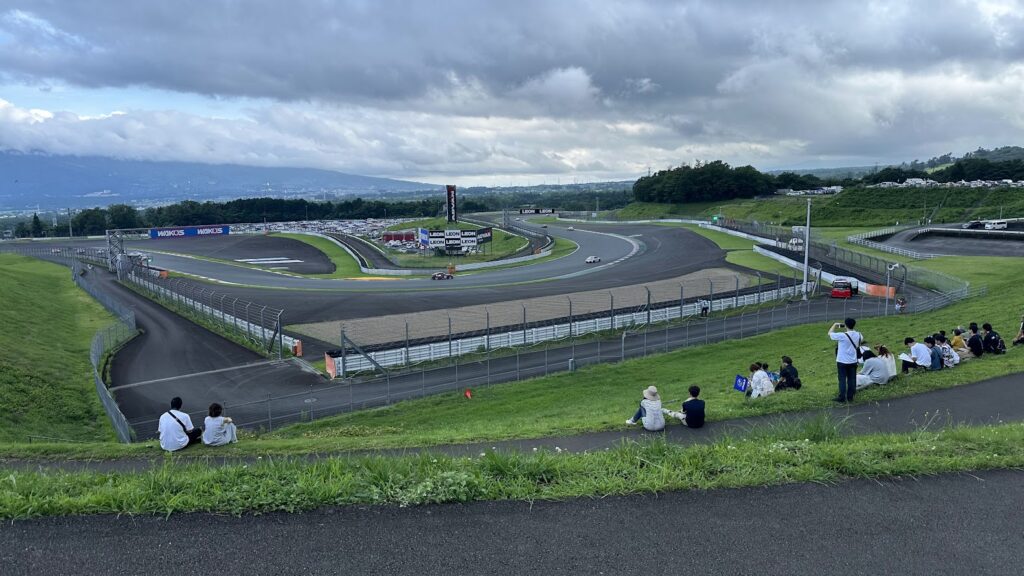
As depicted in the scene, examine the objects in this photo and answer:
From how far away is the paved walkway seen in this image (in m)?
9.86

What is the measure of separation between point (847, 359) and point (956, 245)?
69207 mm

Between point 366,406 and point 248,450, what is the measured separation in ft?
34.9

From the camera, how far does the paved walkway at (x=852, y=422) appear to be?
32.3 feet

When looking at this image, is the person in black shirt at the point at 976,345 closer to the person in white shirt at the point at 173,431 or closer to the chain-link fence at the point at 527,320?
the chain-link fence at the point at 527,320

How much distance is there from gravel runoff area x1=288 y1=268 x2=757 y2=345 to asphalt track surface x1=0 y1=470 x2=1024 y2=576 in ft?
85.4

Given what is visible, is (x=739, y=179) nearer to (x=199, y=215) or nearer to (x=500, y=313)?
(x=500, y=313)

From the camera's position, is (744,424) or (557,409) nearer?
(744,424)

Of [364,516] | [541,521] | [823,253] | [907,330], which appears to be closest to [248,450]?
[364,516]

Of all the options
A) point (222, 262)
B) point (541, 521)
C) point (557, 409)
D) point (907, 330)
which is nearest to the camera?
point (541, 521)

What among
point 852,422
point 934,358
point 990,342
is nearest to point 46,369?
point 852,422

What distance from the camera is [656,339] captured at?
30.2 metres

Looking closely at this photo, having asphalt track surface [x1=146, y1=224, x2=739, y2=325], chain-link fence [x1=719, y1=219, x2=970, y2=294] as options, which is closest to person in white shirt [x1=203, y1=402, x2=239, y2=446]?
asphalt track surface [x1=146, y1=224, x2=739, y2=325]

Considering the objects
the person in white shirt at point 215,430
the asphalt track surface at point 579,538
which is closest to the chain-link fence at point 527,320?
the person in white shirt at point 215,430

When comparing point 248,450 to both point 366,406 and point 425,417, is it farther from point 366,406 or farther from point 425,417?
point 366,406
